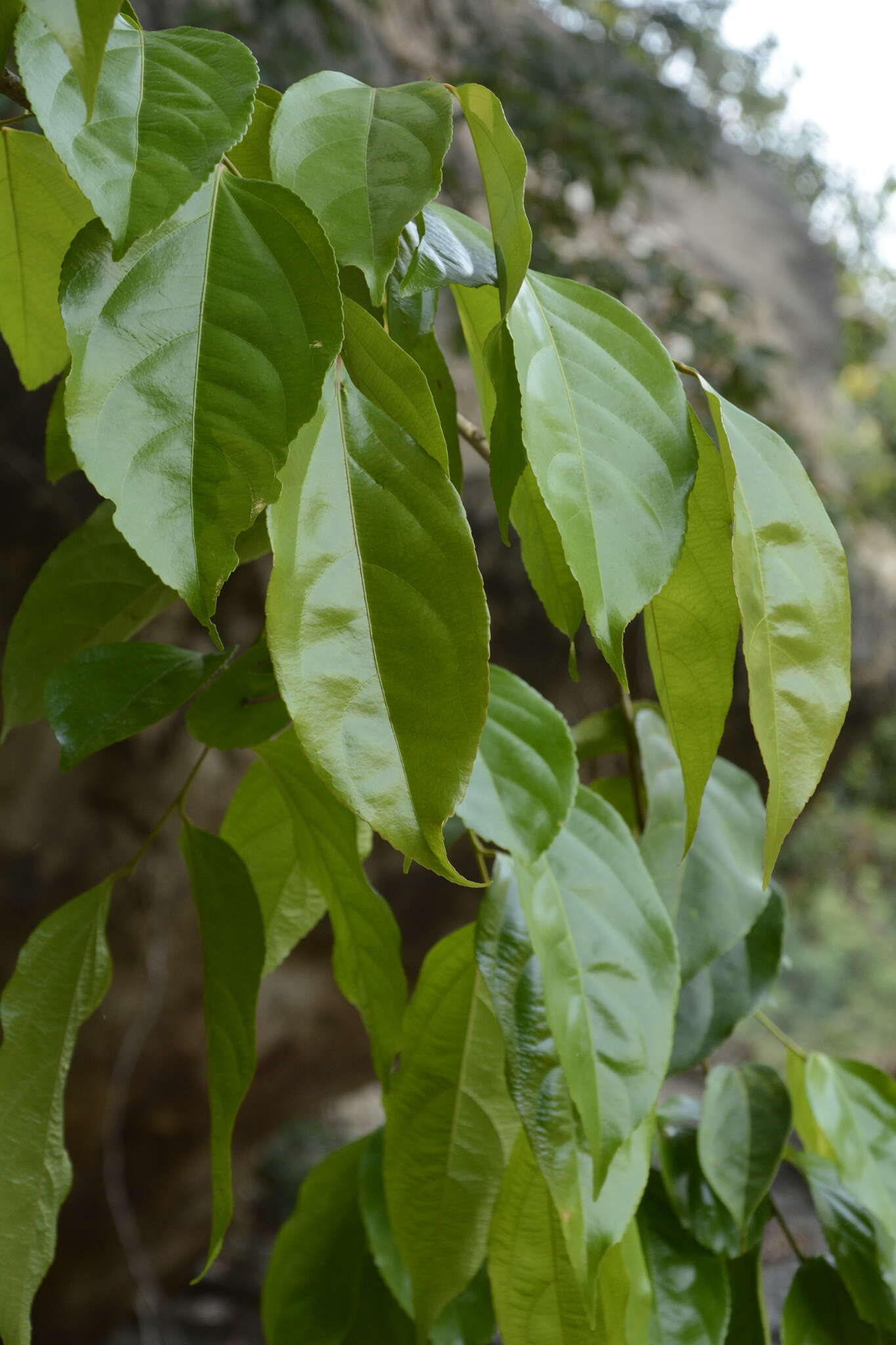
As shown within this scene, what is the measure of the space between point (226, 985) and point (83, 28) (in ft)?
0.76

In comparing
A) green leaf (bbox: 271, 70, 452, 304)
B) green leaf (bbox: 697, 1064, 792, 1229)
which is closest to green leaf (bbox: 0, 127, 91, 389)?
green leaf (bbox: 271, 70, 452, 304)

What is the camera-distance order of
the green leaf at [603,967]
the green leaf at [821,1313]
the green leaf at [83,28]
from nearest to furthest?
the green leaf at [83,28], the green leaf at [603,967], the green leaf at [821,1313]

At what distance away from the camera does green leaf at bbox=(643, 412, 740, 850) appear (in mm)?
249

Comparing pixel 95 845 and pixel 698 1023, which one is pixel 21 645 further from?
pixel 95 845

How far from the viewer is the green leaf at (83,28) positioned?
0.53 feet

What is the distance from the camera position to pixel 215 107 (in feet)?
0.67

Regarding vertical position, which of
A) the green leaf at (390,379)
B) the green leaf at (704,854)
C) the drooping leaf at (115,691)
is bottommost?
the drooping leaf at (115,691)

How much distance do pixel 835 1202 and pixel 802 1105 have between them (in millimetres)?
59

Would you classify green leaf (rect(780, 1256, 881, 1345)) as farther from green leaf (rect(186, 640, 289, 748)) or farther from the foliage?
green leaf (rect(186, 640, 289, 748))

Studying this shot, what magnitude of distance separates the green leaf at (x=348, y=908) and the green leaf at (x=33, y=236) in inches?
6.0

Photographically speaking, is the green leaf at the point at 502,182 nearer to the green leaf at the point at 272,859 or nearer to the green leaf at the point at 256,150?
the green leaf at the point at 256,150

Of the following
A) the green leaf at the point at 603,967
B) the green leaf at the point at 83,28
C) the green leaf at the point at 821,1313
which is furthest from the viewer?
the green leaf at the point at 821,1313

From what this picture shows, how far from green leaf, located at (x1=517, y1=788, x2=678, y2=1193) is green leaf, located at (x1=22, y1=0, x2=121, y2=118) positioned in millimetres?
211

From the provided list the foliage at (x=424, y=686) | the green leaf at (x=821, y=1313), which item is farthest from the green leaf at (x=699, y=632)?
the green leaf at (x=821, y=1313)
